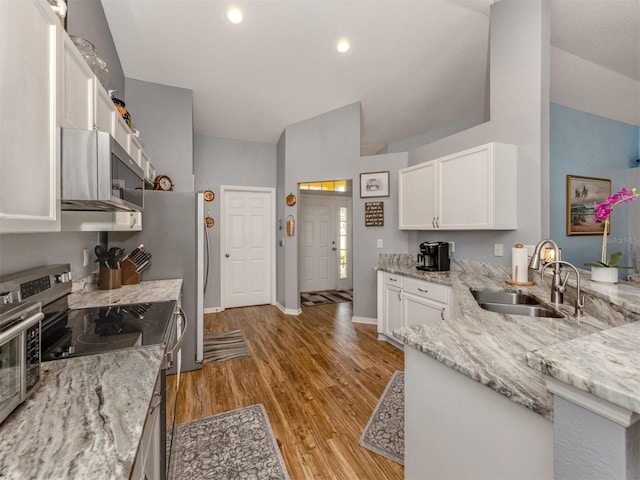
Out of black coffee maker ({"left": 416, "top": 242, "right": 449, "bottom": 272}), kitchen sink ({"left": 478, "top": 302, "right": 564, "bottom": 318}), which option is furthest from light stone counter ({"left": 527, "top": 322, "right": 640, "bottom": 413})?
black coffee maker ({"left": 416, "top": 242, "right": 449, "bottom": 272})

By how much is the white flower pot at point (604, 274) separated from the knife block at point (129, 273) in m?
3.34

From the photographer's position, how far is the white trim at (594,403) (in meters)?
0.50

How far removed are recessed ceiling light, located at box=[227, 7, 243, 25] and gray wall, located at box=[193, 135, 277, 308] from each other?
231cm

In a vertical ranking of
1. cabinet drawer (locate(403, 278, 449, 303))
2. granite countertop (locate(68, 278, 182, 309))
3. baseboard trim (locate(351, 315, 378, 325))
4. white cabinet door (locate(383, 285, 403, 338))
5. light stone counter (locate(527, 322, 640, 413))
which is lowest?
baseboard trim (locate(351, 315, 378, 325))

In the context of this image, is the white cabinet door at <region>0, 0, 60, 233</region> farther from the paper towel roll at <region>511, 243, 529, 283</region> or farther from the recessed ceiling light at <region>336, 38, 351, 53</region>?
the paper towel roll at <region>511, 243, 529, 283</region>

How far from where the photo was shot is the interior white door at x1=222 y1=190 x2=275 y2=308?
15.5 feet

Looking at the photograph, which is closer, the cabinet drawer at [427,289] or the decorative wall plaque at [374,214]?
the cabinet drawer at [427,289]

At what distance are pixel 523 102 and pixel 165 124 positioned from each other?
367 centimetres

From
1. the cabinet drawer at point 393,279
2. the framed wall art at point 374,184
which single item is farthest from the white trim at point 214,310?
the framed wall art at point 374,184

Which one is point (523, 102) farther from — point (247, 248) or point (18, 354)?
point (247, 248)

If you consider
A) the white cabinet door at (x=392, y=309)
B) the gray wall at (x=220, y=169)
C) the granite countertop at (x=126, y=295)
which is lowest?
the white cabinet door at (x=392, y=309)

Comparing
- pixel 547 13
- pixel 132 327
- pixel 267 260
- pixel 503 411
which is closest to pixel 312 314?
pixel 267 260

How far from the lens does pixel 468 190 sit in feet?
8.55

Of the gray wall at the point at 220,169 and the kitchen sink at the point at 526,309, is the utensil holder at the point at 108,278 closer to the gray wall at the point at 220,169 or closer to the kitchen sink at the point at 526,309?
the gray wall at the point at 220,169
